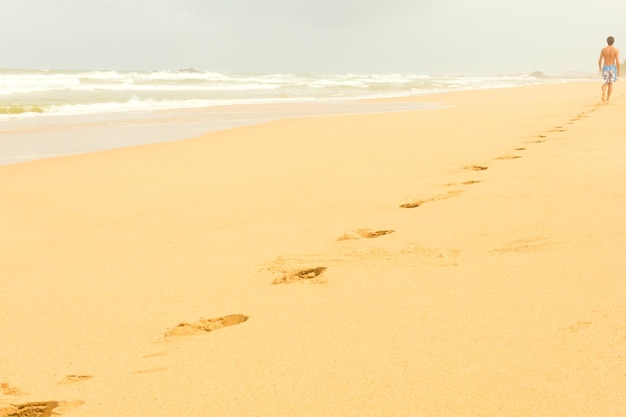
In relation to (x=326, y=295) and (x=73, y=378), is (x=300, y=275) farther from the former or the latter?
Result: (x=73, y=378)

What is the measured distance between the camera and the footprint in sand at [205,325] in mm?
2162

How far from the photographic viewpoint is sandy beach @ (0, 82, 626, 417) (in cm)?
160

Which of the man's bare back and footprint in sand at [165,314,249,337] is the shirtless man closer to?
the man's bare back

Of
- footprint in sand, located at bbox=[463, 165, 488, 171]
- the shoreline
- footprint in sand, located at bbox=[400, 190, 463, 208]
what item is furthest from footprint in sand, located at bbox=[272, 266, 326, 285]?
the shoreline

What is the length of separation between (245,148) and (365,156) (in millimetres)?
1885

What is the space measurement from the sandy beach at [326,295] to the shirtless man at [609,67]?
9493 mm

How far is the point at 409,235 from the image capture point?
3.14 m

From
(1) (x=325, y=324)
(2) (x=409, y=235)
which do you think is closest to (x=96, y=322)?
(1) (x=325, y=324)

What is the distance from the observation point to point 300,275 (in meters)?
2.70

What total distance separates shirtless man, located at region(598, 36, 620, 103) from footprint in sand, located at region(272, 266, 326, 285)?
12.5 meters

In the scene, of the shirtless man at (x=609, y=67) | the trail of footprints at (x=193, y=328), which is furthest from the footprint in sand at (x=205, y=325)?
the shirtless man at (x=609, y=67)

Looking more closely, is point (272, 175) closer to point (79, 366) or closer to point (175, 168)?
point (175, 168)

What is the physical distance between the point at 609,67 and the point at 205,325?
13.8 m

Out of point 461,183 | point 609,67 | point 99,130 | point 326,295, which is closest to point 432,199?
point 461,183
